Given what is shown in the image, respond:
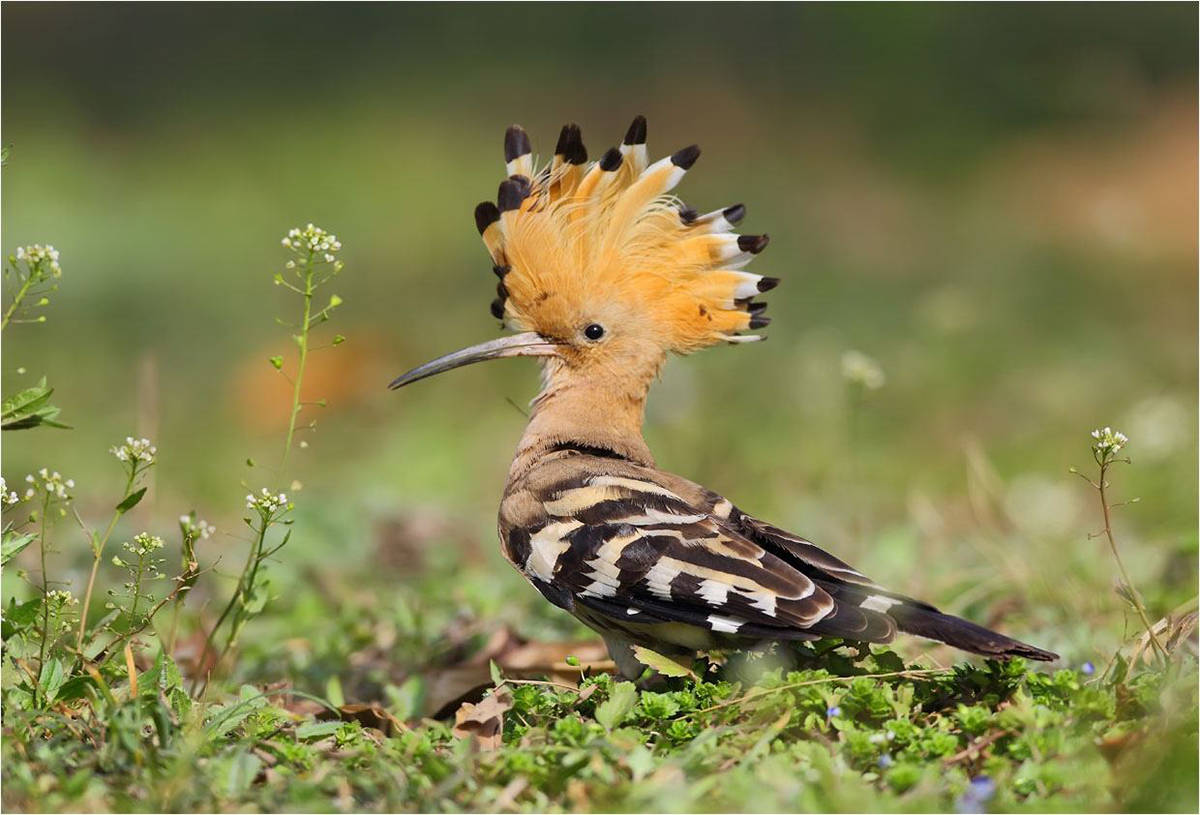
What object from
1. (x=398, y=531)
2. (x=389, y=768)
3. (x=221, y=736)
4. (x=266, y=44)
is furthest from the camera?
(x=266, y=44)

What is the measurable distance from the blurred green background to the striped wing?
728mm

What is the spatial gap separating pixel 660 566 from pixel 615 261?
108 cm

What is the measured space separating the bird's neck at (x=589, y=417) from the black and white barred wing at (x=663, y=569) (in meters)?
0.34

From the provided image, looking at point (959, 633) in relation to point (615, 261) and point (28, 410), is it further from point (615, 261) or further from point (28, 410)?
point (28, 410)

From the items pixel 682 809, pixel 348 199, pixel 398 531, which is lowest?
pixel 682 809

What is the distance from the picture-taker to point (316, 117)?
38.4 feet

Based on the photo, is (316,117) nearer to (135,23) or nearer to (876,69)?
(135,23)

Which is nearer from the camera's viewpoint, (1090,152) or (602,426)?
(602,426)

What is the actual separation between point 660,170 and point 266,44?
10042 mm

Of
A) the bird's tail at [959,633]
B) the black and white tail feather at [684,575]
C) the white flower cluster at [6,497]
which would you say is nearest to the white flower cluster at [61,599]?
the white flower cluster at [6,497]

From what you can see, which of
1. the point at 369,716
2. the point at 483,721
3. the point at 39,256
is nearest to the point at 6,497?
the point at 39,256

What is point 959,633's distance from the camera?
2.96m

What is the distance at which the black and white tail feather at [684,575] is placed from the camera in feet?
9.84

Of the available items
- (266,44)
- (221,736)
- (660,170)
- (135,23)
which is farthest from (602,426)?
(135,23)
